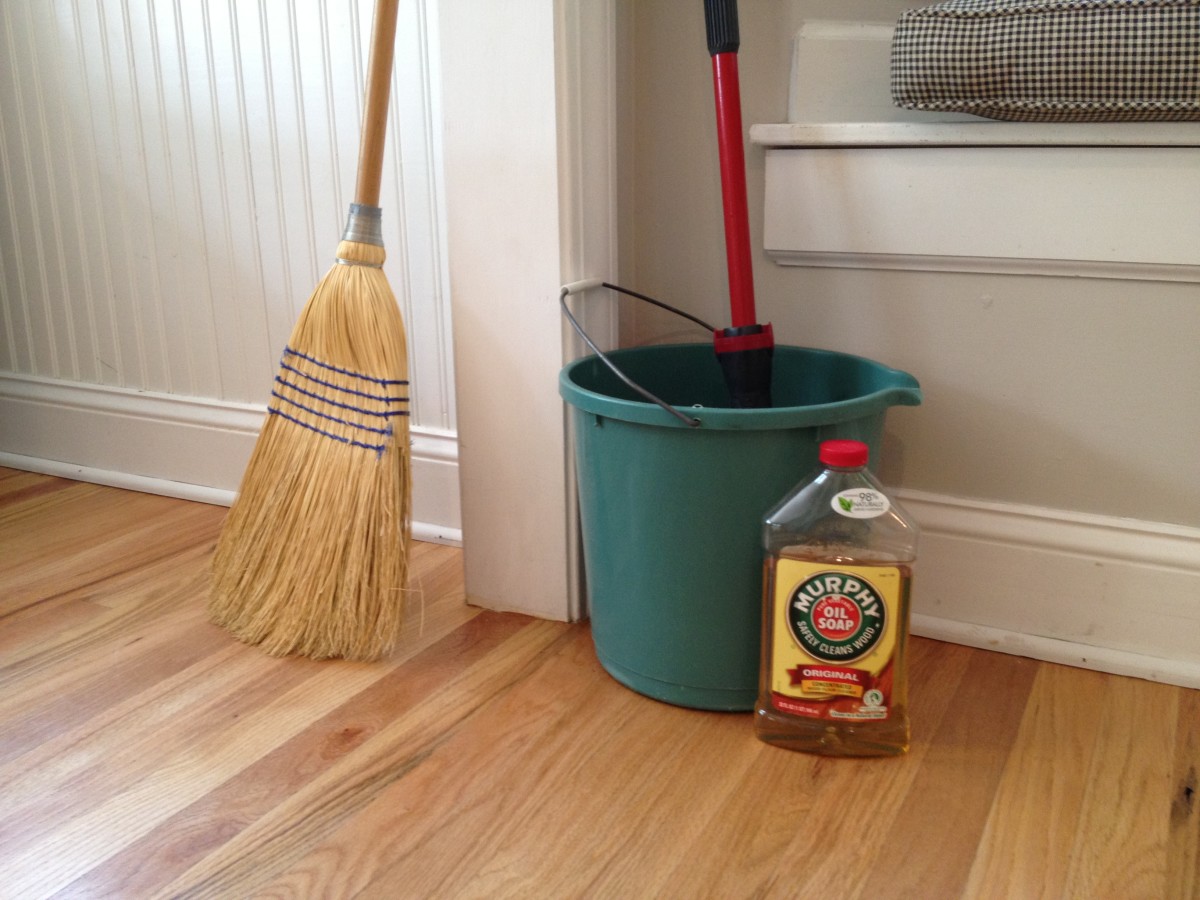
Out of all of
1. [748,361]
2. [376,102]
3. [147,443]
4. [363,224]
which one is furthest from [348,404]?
[147,443]

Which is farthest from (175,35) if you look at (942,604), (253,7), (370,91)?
(942,604)

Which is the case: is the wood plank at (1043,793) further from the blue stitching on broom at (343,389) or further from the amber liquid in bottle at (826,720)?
the blue stitching on broom at (343,389)

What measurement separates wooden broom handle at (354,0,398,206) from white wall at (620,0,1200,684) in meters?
0.26

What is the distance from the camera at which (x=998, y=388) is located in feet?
3.34

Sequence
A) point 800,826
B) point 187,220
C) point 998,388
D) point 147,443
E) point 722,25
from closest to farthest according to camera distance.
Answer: point 800,826, point 722,25, point 998,388, point 187,220, point 147,443

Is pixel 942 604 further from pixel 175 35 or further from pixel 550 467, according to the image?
pixel 175 35

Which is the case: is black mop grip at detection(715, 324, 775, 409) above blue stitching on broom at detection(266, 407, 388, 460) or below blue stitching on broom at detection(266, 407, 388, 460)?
above

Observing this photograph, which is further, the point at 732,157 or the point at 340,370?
the point at 340,370

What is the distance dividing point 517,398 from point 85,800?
535 mm

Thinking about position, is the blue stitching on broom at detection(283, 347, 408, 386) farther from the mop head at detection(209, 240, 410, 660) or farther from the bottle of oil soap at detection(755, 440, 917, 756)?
the bottle of oil soap at detection(755, 440, 917, 756)

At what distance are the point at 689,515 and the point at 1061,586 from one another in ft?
1.39

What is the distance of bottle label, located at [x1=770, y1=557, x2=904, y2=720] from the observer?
2.69ft

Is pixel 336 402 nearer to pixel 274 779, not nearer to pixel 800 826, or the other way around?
pixel 274 779

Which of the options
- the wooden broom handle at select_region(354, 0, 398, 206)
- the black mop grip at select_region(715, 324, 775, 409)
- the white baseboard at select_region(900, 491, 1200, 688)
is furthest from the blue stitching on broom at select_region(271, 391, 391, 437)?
the white baseboard at select_region(900, 491, 1200, 688)
